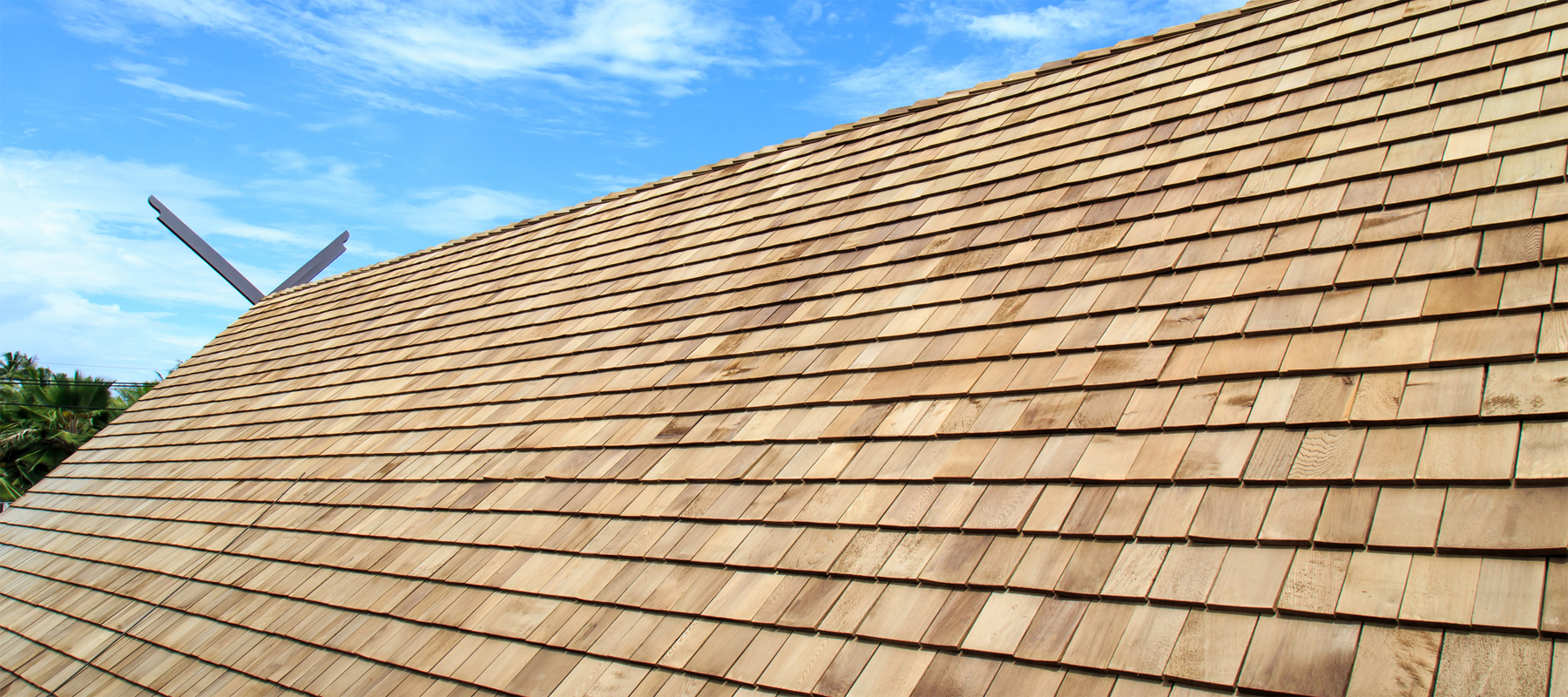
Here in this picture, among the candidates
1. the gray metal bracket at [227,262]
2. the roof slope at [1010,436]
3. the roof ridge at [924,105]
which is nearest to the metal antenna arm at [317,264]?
the gray metal bracket at [227,262]

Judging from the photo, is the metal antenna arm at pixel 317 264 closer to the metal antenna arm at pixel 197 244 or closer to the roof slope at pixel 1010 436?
the metal antenna arm at pixel 197 244

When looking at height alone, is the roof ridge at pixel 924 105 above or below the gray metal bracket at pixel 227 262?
below

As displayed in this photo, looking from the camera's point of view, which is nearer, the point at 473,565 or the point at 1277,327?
the point at 1277,327

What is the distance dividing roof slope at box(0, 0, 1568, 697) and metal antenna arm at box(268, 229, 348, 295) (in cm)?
694

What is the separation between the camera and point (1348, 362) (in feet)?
8.40

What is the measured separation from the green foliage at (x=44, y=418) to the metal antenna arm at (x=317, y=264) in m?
5.96

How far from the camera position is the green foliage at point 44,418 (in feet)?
56.5

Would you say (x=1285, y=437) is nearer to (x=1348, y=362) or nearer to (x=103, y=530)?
(x=1348, y=362)

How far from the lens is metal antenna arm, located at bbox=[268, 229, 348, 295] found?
13.0m

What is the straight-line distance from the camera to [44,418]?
17.7 meters

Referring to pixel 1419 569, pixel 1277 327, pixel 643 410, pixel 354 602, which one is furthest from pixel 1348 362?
pixel 354 602

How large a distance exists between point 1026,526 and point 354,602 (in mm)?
3530

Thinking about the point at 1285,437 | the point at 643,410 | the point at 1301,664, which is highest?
the point at 643,410

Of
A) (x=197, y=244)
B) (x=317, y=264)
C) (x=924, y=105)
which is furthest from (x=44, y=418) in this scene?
(x=924, y=105)
